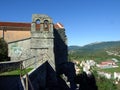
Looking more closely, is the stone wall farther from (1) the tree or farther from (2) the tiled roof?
(2) the tiled roof

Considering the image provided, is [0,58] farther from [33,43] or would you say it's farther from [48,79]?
[48,79]

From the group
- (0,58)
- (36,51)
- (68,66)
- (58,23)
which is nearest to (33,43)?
(36,51)

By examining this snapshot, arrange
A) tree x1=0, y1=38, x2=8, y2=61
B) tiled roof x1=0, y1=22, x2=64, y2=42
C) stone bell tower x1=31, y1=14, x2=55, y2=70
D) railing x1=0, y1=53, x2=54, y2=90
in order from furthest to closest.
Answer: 1. tiled roof x1=0, y1=22, x2=64, y2=42
2. tree x1=0, y1=38, x2=8, y2=61
3. stone bell tower x1=31, y1=14, x2=55, y2=70
4. railing x1=0, y1=53, x2=54, y2=90

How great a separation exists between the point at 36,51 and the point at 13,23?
1874 cm

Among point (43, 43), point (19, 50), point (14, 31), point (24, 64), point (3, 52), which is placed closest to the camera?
point (24, 64)

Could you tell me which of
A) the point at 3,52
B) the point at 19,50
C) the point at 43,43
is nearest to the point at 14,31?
the point at 3,52

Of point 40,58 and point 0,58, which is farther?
point 0,58

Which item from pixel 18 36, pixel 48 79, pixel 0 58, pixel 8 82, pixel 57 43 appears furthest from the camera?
pixel 18 36

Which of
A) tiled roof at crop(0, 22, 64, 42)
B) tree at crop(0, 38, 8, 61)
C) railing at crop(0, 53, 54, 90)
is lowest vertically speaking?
railing at crop(0, 53, 54, 90)

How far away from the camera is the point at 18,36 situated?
4316cm

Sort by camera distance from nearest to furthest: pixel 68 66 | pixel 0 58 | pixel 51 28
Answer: pixel 51 28, pixel 0 58, pixel 68 66

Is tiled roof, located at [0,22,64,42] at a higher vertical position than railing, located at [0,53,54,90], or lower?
higher

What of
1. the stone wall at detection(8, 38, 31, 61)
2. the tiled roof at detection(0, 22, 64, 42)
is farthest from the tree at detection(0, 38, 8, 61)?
the tiled roof at detection(0, 22, 64, 42)

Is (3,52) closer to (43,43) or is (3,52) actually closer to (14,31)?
(43,43)
